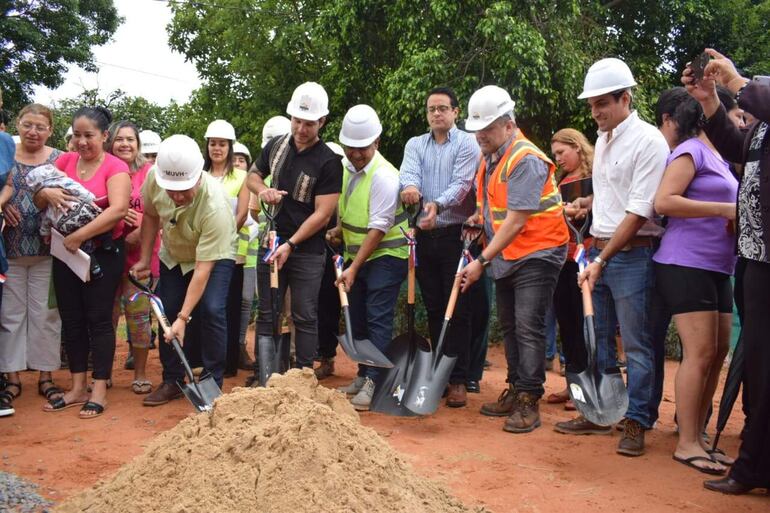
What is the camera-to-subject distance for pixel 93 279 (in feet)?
19.0

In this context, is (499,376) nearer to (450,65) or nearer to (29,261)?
(29,261)

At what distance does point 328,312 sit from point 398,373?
4.43 feet

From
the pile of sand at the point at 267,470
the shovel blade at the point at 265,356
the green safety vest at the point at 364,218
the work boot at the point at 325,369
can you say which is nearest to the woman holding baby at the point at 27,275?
the shovel blade at the point at 265,356

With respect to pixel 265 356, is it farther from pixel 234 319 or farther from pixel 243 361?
pixel 243 361

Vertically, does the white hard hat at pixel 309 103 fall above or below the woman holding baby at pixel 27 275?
above

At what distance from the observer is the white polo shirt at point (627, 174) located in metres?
4.69

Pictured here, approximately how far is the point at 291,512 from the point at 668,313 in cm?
270

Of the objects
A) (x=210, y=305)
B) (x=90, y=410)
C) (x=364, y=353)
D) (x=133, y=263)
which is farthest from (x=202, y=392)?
(x=133, y=263)

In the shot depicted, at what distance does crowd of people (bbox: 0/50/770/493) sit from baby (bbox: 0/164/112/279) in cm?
1

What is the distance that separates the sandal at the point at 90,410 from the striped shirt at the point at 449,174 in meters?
2.60

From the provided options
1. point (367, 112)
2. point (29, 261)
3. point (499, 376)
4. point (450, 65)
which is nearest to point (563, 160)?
point (367, 112)

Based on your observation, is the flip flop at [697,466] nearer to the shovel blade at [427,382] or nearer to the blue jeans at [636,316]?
the blue jeans at [636,316]

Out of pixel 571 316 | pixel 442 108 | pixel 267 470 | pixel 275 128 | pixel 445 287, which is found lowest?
pixel 267 470

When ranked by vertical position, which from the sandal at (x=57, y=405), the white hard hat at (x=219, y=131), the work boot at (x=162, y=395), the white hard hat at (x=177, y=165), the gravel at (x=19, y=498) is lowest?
the sandal at (x=57, y=405)
